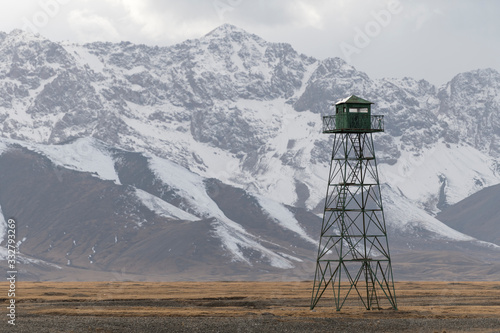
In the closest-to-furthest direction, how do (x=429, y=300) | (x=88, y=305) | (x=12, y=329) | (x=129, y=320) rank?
1. (x=12, y=329)
2. (x=129, y=320)
3. (x=88, y=305)
4. (x=429, y=300)

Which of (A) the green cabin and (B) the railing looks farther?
(A) the green cabin

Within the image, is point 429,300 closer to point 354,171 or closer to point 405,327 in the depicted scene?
point 354,171

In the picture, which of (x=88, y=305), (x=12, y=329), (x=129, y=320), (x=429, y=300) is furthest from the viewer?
(x=429, y=300)

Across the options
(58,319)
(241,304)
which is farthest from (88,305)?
(58,319)

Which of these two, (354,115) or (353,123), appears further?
(354,115)

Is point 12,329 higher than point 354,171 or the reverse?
the reverse

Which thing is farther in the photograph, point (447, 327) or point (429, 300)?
point (429, 300)

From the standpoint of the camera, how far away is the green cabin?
103m

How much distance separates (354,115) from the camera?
103750mm

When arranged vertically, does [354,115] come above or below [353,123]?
above

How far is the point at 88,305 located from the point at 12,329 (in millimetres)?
43210

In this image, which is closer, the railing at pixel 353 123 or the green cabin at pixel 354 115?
the railing at pixel 353 123

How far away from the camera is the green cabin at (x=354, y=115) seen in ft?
339

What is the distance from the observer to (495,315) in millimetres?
101125
